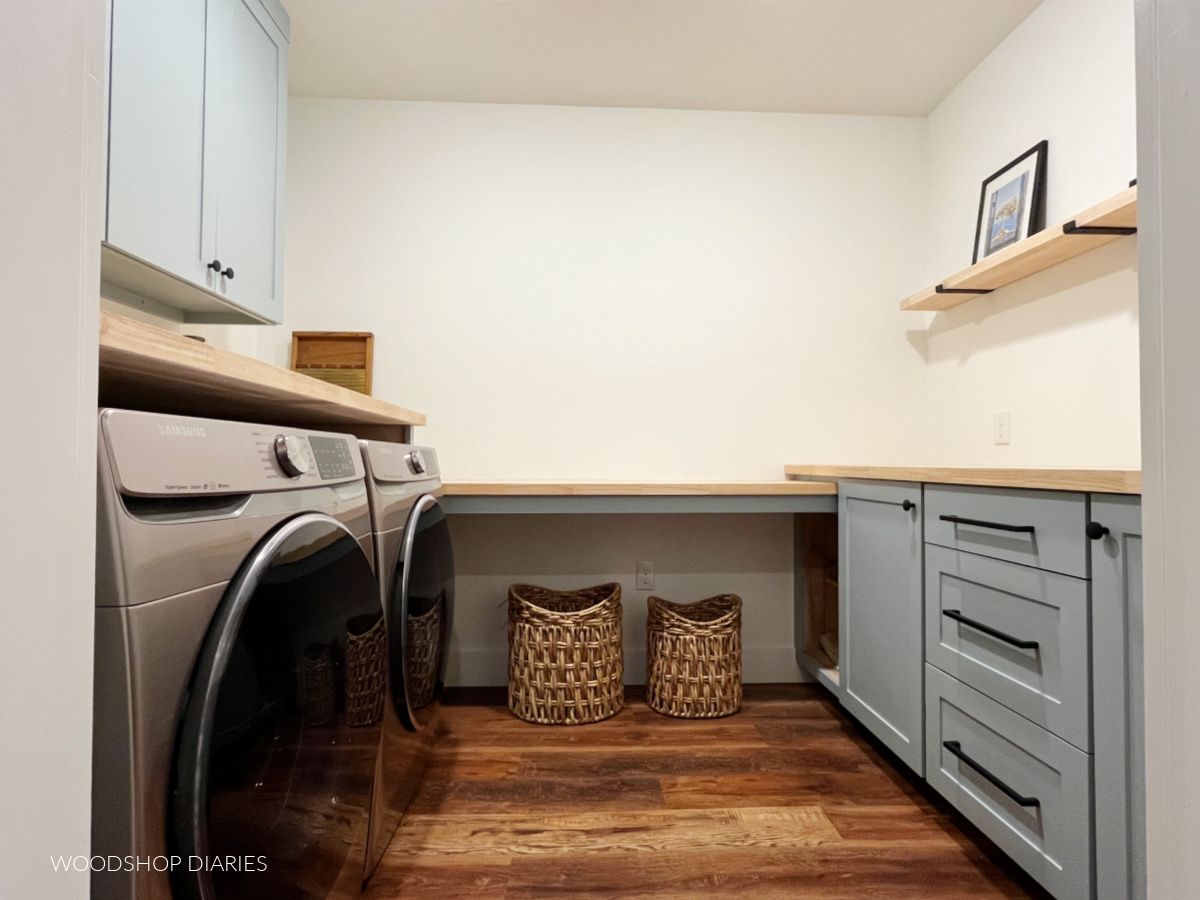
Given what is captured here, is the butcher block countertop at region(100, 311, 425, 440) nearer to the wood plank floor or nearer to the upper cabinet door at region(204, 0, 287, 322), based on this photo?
the upper cabinet door at region(204, 0, 287, 322)

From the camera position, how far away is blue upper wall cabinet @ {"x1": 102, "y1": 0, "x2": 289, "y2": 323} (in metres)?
1.41

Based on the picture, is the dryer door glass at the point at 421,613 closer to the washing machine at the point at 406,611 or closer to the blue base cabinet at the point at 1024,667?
the washing machine at the point at 406,611

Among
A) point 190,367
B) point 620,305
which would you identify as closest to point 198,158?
point 190,367

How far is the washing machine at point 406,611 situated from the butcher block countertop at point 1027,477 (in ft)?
3.85

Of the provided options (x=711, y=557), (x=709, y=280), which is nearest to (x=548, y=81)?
(x=709, y=280)

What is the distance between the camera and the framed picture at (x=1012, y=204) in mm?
1995

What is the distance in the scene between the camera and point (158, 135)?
4.90 feet

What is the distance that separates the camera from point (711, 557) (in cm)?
262

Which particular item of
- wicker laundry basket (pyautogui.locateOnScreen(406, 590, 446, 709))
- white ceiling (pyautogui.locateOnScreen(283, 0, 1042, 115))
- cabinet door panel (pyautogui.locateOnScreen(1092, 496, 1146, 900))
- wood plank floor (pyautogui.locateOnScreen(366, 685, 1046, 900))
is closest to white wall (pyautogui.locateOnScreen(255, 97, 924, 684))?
white ceiling (pyautogui.locateOnScreen(283, 0, 1042, 115))

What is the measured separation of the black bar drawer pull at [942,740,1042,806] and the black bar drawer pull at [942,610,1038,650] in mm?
269

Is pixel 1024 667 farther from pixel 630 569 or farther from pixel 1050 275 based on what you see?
pixel 630 569

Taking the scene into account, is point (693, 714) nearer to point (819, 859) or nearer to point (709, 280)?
point (819, 859)

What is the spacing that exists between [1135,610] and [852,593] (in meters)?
1.01

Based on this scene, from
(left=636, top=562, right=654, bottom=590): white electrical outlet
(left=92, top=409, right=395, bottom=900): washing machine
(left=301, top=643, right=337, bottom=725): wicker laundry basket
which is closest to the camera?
(left=92, top=409, right=395, bottom=900): washing machine
